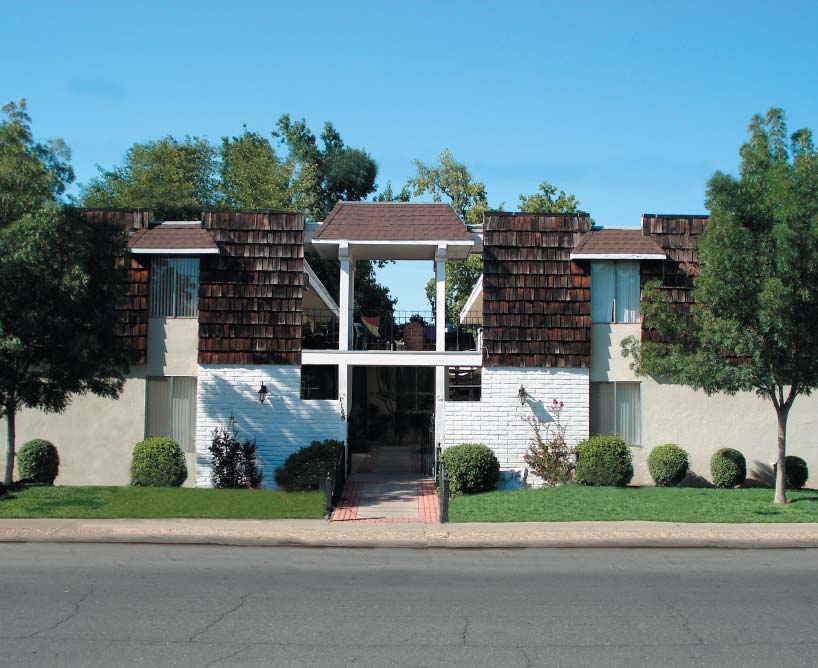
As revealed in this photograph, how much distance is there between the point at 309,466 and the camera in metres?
18.3

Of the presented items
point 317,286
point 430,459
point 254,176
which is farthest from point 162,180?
point 430,459

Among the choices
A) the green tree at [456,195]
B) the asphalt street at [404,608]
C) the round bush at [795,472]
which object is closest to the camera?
the asphalt street at [404,608]

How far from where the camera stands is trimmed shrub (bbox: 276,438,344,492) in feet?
59.6

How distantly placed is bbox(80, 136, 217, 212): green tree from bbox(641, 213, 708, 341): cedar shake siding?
25214 millimetres

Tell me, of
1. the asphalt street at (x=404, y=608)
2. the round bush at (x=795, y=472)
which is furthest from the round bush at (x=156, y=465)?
the round bush at (x=795, y=472)

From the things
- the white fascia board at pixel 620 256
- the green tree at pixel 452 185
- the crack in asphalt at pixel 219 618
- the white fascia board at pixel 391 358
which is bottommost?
the crack in asphalt at pixel 219 618

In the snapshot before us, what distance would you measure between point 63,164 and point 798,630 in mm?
15368

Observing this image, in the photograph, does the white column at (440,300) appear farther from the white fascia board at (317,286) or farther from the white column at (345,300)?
the white fascia board at (317,286)

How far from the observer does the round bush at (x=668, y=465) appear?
61.9 feet

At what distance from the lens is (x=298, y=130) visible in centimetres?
4391

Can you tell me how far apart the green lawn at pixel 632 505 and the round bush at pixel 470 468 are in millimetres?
416

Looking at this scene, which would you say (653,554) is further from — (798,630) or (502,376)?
(502,376)

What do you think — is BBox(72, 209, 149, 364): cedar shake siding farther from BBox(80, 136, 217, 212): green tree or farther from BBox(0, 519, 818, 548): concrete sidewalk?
BBox(80, 136, 217, 212): green tree

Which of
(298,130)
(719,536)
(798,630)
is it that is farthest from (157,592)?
(298,130)
